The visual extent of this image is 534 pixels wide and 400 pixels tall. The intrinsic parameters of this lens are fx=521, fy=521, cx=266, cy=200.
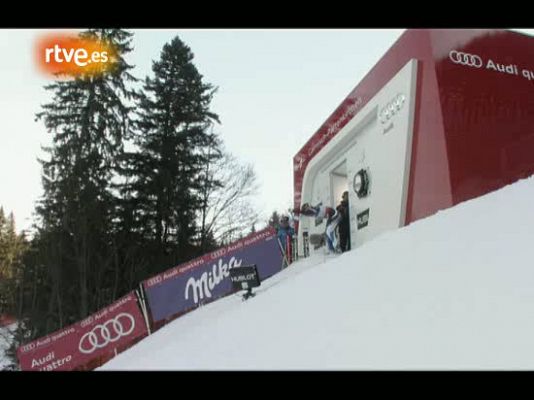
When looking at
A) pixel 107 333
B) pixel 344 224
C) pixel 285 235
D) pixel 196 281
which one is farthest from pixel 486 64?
pixel 107 333

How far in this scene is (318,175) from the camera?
16.8 m

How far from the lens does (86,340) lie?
1191 cm

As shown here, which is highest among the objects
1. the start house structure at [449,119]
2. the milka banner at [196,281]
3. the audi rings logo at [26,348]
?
the start house structure at [449,119]

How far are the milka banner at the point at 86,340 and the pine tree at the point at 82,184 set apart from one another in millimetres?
8777

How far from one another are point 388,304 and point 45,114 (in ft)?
75.2

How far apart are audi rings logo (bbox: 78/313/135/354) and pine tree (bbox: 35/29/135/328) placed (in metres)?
8.81

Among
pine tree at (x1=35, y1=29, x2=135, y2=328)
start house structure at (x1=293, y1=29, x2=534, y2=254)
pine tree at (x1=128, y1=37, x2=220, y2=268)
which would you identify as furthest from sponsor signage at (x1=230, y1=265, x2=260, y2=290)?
pine tree at (x1=128, y1=37, x2=220, y2=268)

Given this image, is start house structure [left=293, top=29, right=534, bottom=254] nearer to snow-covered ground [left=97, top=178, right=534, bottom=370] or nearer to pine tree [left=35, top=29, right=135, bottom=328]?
snow-covered ground [left=97, top=178, right=534, bottom=370]

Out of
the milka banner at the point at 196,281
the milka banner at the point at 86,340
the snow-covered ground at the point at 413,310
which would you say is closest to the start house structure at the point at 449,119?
the snow-covered ground at the point at 413,310

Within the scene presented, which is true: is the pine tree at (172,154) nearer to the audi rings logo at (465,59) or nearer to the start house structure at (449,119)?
the start house structure at (449,119)

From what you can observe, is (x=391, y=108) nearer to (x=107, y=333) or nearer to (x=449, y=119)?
(x=449, y=119)

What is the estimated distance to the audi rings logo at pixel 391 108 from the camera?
961 cm

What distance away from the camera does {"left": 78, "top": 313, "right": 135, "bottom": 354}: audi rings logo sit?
11906 mm

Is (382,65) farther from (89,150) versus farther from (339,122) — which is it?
(89,150)
